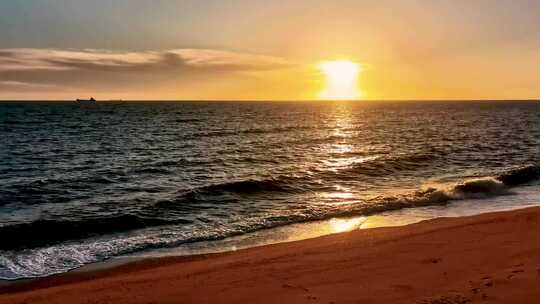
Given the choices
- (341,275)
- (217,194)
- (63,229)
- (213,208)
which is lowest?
(63,229)

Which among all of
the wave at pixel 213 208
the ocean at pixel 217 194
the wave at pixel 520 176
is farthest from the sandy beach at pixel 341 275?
the wave at pixel 520 176

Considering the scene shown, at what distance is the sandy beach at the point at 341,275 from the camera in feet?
29.0

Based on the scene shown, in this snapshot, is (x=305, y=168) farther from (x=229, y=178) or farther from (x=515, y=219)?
(x=515, y=219)

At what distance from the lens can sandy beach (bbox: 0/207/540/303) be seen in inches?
348

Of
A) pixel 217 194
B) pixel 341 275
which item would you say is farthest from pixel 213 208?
pixel 341 275

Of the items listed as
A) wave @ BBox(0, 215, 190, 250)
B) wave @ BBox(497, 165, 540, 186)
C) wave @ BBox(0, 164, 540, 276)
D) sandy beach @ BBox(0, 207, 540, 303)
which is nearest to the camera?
sandy beach @ BBox(0, 207, 540, 303)

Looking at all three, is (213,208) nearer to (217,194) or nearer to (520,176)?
(217,194)

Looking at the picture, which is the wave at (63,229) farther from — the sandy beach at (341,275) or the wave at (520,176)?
the wave at (520,176)

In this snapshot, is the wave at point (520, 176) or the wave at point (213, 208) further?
the wave at point (520, 176)

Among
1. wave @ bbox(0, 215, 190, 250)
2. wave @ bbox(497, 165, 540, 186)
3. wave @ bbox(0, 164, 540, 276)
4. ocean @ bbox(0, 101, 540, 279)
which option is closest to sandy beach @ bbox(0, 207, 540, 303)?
ocean @ bbox(0, 101, 540, 279)

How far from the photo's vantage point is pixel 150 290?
988 centimetres

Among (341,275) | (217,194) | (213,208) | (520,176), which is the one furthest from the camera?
(520,176)

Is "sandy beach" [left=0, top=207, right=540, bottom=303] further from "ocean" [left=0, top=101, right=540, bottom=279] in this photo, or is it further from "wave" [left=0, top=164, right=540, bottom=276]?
"wave" [left=0, top=164, right=540, bottom=276]

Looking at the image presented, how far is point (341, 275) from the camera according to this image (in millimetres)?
10164
